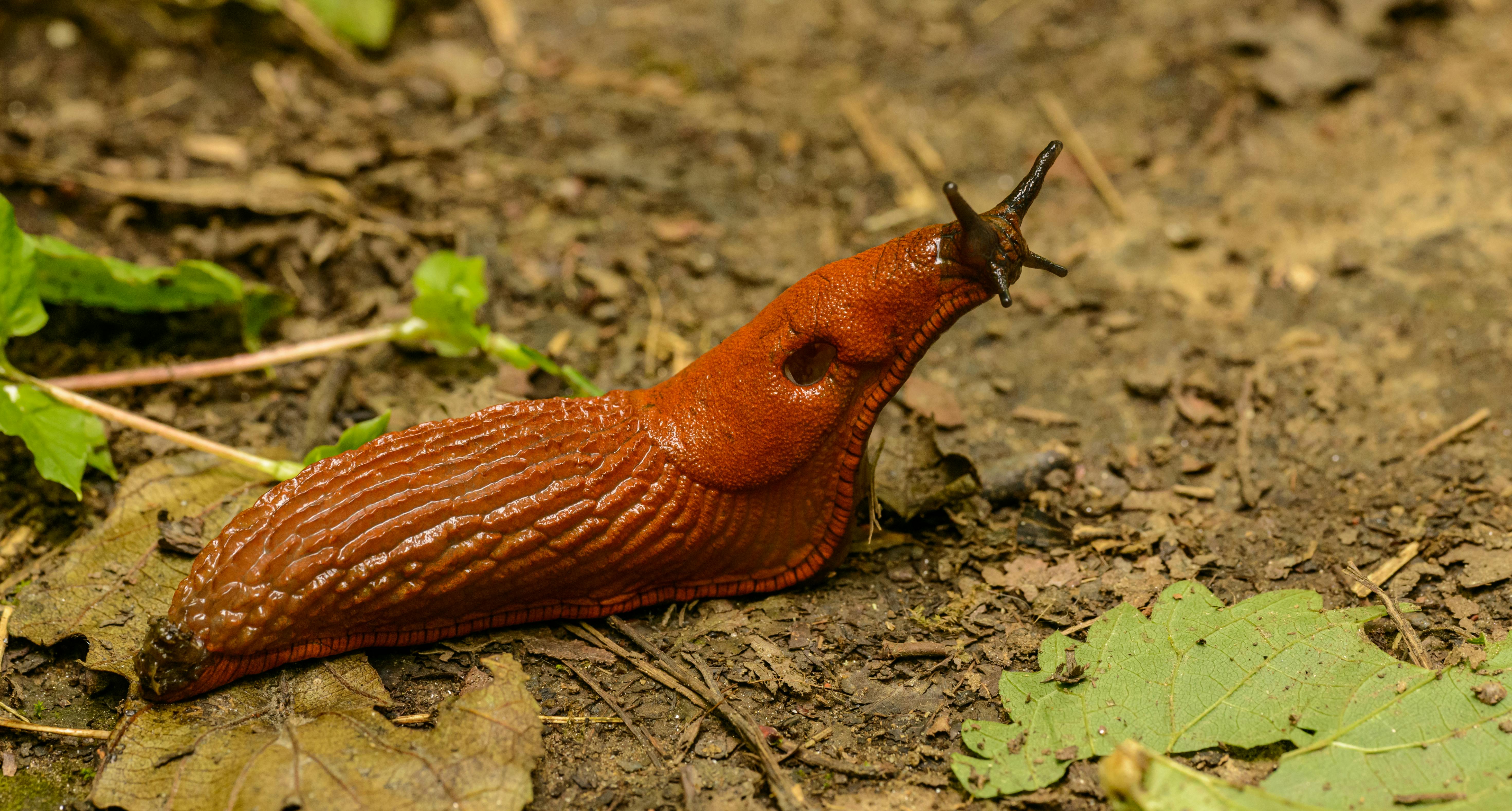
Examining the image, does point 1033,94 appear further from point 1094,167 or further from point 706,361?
point 706,361

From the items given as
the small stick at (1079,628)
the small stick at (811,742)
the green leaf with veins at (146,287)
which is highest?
the green leaf with veins at (146,287)

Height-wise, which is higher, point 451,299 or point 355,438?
point 451,299

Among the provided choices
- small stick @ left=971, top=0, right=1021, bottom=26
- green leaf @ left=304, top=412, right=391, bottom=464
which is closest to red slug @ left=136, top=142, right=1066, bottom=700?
green leaf @ left=304, top=412, right=391, bottom=464

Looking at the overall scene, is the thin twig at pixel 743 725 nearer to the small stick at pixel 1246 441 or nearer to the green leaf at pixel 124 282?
the small stick at pixel 1246 441

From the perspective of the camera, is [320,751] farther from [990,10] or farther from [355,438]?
[990,10]

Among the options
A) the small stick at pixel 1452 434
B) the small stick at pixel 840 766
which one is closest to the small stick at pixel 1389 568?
the small stick at pixel 1452 434

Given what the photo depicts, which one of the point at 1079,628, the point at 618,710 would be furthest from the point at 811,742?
the point at 1079,628

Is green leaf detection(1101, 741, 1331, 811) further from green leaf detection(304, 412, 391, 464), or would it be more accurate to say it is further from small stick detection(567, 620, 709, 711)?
green leaf detection(304, 412, 391, 464)
